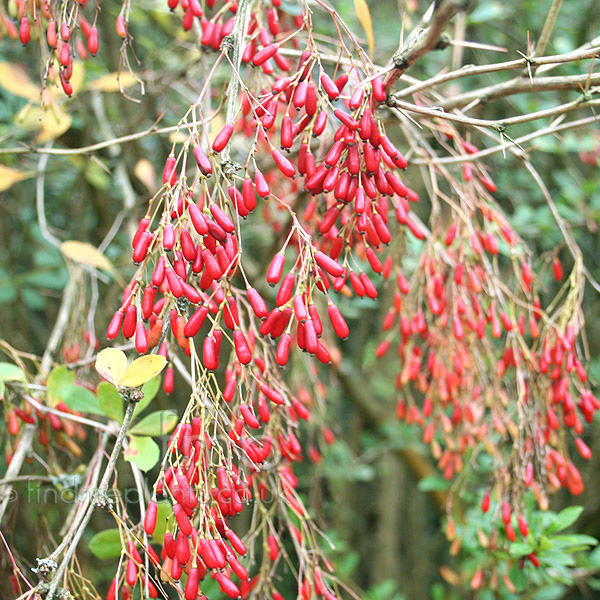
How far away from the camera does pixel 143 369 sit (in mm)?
1106

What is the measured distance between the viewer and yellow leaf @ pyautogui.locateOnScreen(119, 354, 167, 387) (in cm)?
A: 109

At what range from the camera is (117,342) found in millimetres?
1778

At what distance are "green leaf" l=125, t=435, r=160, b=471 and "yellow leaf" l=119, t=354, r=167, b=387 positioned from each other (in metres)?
0.17

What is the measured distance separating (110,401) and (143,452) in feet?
0.52

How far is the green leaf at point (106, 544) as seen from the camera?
52.1 inches

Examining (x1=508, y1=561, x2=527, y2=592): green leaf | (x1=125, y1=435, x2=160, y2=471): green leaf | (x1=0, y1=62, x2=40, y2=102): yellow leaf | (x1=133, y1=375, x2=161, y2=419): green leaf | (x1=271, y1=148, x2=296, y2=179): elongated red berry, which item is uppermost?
(x1=0, y1=62, x2=40, y2=102): yellow leaf

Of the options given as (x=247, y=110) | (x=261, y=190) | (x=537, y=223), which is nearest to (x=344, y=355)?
(x=537, y=223)

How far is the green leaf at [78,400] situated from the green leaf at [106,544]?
10.5 inches

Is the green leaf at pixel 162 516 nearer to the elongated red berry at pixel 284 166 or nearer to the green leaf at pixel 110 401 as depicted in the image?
the green leaf at pixel 110 401

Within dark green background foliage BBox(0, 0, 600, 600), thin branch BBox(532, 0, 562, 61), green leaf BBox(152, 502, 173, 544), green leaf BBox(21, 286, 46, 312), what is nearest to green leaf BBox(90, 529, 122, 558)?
green leaf BBox(152, 502, 173, 544)

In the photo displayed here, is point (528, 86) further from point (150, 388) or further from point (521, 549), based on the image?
point (521, 549)

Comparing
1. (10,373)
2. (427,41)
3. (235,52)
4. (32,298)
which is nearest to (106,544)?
(10,373)

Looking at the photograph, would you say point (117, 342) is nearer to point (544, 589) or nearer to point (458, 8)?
point (458, 8)

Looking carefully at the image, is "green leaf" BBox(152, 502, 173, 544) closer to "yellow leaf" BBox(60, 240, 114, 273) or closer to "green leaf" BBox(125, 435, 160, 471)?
"green leaf" BBox(125, 435, 160, 471)
